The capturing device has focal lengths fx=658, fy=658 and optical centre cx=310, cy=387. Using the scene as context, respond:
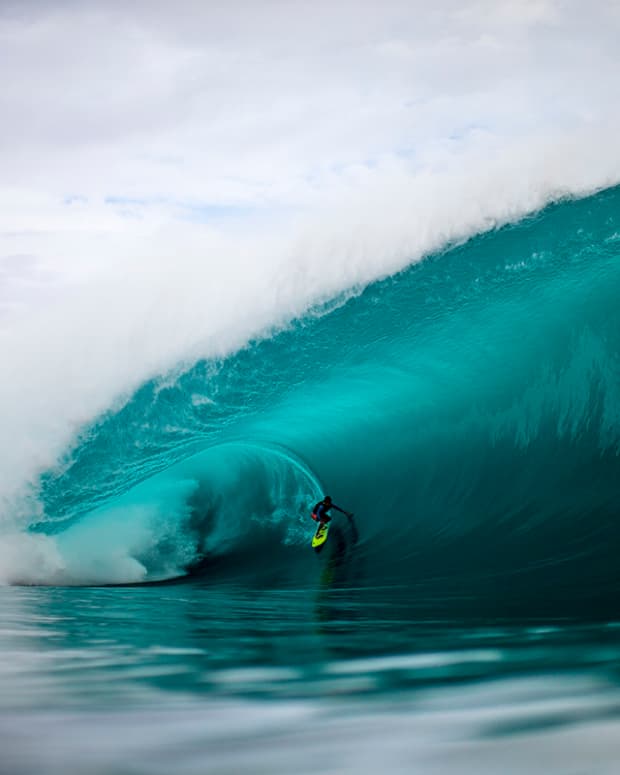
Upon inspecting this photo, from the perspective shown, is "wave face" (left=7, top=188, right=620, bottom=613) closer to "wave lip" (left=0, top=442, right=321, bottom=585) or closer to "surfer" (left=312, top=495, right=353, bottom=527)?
"wave lip" (left=0, top=442, right=321, bottom=585)

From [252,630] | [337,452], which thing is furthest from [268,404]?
[252,630]

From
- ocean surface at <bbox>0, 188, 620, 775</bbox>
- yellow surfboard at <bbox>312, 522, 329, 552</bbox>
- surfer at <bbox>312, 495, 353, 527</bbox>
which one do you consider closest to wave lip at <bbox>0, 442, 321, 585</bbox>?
ocean surface at <bbox>0, 188, 620, 775</bbox>

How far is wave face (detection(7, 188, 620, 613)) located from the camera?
637cm

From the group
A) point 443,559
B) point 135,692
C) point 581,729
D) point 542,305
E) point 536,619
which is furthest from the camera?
point 542,305

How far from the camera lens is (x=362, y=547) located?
657 centimetres

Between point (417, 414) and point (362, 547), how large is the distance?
6.48ft

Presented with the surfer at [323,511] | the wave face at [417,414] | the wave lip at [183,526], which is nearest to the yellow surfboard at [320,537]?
the surfer at [323,511]

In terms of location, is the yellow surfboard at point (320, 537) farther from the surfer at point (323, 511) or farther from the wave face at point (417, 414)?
the wave face at point (417, 414)

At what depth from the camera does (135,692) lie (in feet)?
4.27

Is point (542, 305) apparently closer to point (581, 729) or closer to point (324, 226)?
point (324, 226)

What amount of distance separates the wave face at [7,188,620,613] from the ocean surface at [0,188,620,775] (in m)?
0.03

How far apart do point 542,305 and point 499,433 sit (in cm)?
155

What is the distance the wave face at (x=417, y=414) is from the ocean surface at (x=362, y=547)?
0.09 ft

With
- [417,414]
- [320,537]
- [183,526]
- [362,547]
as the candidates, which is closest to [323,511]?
[320,537]
